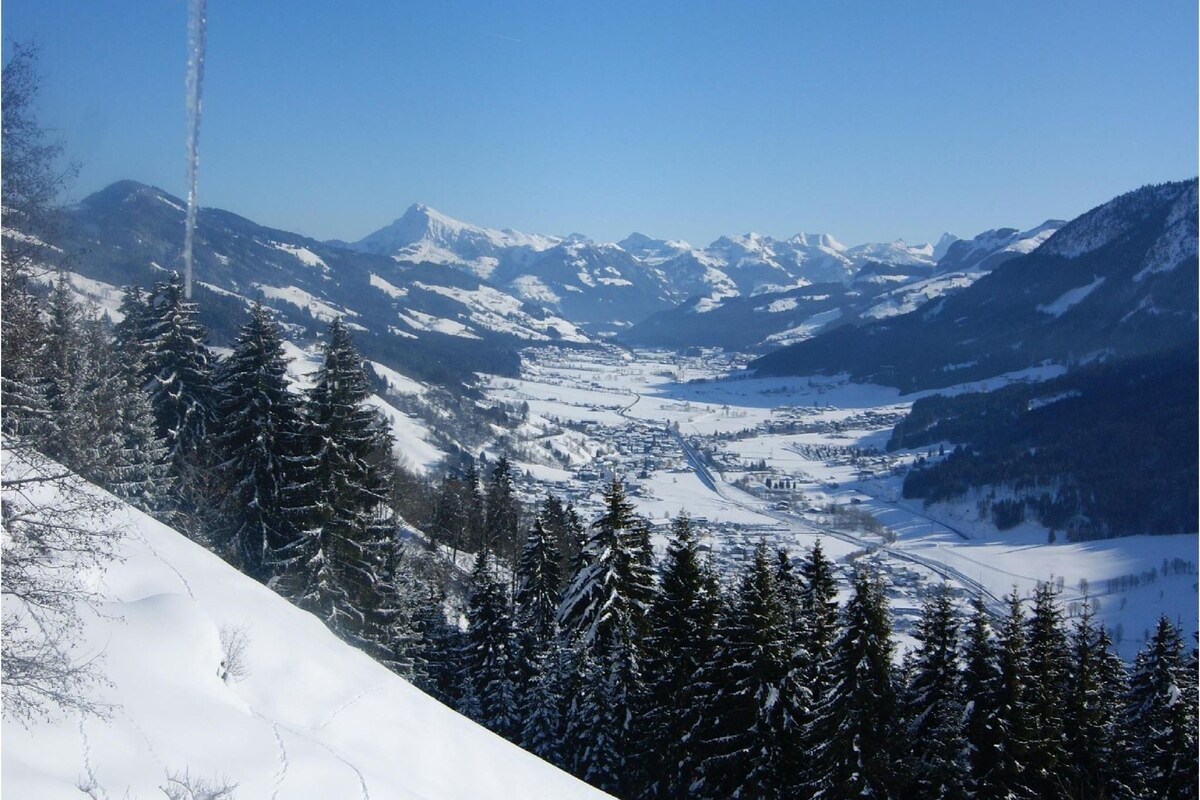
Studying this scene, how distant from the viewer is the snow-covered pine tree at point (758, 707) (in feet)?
50.4

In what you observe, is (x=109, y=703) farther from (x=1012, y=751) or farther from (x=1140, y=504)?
(x=1140, y=504)

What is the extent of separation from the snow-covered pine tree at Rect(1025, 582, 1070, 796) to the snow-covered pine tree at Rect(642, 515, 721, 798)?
6766 mm

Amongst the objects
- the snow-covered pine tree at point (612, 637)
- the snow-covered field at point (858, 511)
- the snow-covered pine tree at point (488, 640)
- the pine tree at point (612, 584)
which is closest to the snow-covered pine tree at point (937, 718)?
the snow-covered pine tree at point (612, 637)

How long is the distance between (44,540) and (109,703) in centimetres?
151

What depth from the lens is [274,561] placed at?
17844 millimetres

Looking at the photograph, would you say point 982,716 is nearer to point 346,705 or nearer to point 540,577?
point 346,705

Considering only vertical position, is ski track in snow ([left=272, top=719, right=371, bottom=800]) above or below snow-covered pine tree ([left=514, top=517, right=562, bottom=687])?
above

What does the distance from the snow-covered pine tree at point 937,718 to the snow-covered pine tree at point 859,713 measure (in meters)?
0.64

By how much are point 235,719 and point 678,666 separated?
12081 millimetres

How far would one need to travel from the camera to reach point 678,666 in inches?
692

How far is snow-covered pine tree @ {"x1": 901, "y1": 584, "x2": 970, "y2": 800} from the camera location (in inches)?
618

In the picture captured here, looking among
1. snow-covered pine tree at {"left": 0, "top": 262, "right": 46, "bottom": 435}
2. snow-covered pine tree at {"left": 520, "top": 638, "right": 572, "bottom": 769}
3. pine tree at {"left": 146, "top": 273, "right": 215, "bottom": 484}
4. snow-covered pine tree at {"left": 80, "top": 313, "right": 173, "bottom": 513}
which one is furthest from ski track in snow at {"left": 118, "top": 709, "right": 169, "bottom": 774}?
pine tree at {"left": 146, "top": 273, "right": 215, "bottom": 484}

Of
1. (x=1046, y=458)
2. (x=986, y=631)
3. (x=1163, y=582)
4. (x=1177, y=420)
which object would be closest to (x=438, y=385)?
(x=1046, y=458)

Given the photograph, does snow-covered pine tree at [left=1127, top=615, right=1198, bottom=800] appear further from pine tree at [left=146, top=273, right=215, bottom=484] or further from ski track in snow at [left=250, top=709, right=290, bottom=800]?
pine tree at [left=146, top=273, right=215, bottom=484]
